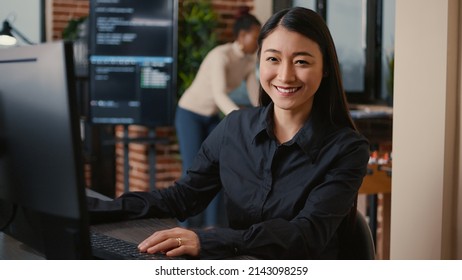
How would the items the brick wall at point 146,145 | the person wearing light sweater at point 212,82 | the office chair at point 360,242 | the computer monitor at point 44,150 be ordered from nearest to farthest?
the computer monitor at point 44,150
the office chair at point 360,242
the person wearing light sweater at point 212,82
the brick wall at point 146,145

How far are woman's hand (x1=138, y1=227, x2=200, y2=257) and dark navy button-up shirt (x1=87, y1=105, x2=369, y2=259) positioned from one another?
23mm

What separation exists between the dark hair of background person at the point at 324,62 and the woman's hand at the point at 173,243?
435 millimetres

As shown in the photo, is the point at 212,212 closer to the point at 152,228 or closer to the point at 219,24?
the point at 219,24

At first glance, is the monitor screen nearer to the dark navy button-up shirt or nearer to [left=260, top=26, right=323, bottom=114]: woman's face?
the dark navy button-up shirt

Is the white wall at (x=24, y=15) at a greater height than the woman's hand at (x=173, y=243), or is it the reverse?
the white wall at (x=24, y=15)

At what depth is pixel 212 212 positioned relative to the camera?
436 centimetres

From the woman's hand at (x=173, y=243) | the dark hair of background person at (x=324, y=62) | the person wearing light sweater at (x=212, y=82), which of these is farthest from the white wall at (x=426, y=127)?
the person wearing light sweater at (x=212, y=82)

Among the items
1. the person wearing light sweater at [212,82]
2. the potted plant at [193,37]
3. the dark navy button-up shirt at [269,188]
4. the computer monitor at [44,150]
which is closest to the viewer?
the computer monitor at [44,150]

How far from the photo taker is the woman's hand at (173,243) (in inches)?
49.8

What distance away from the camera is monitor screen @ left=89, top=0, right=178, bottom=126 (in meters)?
4.32

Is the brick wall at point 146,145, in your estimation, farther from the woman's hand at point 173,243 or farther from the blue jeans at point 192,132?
the woman's hand at point 173,243
